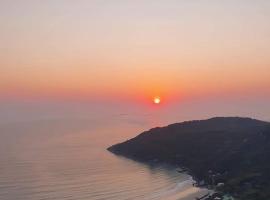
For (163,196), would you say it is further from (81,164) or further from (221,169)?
(81,164)

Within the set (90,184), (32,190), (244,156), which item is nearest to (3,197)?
(32,190)

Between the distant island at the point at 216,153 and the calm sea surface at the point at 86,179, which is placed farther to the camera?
the distant island at the point at 216,153

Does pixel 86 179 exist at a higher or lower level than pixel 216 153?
lower

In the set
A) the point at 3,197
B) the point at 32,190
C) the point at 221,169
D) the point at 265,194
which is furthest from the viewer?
the point at 221,169

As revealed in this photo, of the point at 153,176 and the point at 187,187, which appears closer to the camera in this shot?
the point at 187,187

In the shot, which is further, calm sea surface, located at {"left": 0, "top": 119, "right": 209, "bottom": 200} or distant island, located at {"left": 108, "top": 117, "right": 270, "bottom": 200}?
distant island, located at {"left": 108, "top": 117, "right": 270, "bottom": 200}

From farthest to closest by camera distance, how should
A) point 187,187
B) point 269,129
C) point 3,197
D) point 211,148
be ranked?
point 211,148 < point 269,129 < point 187,187 < point 3,197

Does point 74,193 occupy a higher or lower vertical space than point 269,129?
lower
